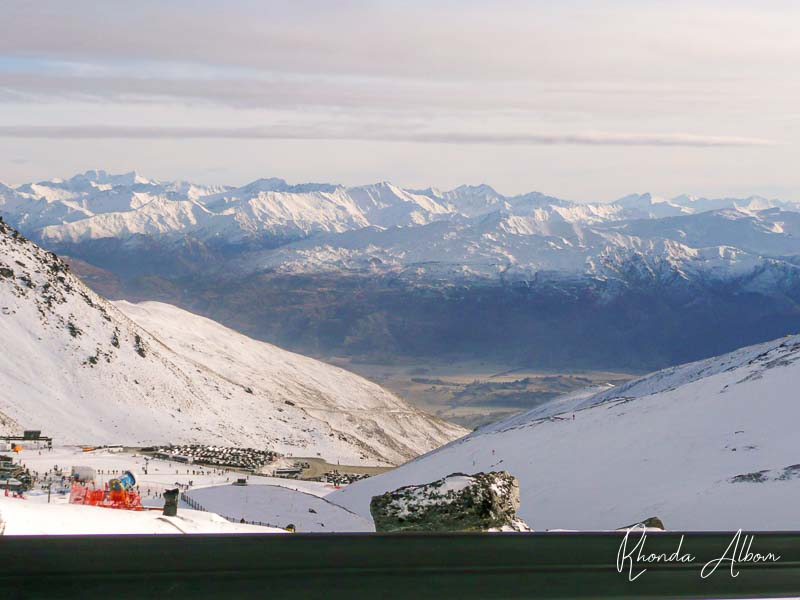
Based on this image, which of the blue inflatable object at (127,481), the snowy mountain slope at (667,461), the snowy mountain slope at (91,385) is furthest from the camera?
the snowy mountain slope at (91,385)

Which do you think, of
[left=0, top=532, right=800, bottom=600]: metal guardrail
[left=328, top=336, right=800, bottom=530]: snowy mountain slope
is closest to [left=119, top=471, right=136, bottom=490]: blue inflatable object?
[left=0, top=532, right=800, bottom=600]: metal guardrail

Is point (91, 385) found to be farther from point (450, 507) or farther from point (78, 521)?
point (78, 521)

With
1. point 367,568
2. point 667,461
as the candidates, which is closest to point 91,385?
point 667,461

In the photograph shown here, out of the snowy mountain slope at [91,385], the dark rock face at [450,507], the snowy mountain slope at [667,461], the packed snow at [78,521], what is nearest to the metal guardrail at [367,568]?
the packed snow at [78,521]

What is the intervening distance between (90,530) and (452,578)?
6522 millimetres

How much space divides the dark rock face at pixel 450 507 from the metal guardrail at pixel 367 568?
4.35 meters

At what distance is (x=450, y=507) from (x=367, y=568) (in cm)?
639

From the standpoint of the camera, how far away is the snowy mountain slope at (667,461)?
39.6m

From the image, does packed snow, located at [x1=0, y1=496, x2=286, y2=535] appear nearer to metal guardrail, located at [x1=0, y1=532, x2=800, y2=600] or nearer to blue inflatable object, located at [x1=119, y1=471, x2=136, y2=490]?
metal guardrail, located at [x1=0, y1=532, x2=800, y2=600]

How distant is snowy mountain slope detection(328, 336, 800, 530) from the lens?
1560 inches

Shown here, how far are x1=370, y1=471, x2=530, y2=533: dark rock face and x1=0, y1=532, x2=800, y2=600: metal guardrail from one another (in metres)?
4.35

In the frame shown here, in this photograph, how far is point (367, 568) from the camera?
510 inches

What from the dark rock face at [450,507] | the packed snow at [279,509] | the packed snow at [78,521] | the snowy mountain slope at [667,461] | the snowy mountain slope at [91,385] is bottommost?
the snowy mountain slope at [91,385]

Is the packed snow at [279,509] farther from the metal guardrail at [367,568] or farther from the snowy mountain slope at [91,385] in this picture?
the snowy mountain slope at [91,385]
